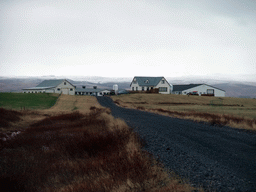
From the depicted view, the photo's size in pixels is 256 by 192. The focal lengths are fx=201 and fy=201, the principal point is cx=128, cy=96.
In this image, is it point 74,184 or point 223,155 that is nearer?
point 74,184

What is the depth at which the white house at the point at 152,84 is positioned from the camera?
93650 millimetres

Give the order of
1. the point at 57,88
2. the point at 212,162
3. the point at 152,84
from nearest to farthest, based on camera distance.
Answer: the point at 212,162 < the point at 57,88 < the point at 152,84

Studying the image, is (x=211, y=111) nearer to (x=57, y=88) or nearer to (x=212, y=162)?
(x=212, y=162)

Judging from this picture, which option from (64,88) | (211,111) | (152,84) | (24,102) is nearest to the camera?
(211,111)

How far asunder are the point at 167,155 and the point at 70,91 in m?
95.4

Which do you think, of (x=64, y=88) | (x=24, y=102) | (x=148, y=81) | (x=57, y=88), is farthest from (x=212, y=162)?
(x=64, y=88)

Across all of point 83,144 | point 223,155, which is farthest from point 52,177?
point 223,155

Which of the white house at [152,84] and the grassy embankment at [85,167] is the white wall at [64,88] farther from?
the grassy embankment at [85,167]

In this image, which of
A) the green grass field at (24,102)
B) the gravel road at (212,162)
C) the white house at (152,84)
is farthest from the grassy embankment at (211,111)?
the white house at (152,84)

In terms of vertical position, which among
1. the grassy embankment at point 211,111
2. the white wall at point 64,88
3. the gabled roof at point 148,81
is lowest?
the grassy embankment at point 211,111

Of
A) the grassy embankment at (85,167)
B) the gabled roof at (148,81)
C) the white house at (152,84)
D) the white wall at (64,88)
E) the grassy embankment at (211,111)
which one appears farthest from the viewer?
the gabled roof at (148,81)

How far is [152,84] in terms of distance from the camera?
3723 inches

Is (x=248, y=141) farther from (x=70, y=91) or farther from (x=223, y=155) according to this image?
(x=70, y=91)

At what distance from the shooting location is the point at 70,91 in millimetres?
98062
